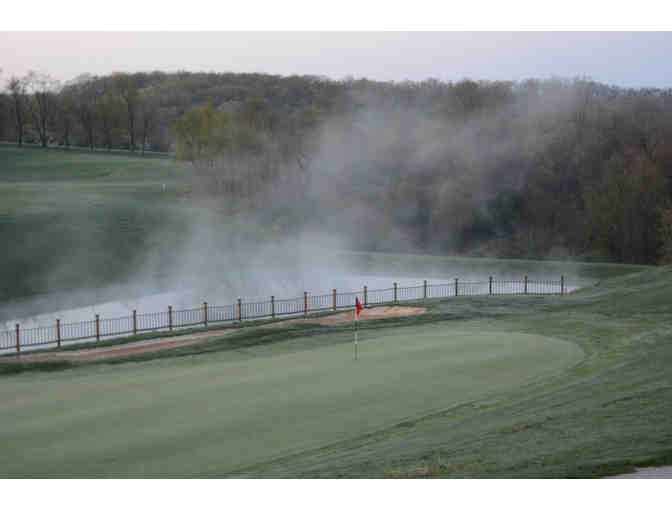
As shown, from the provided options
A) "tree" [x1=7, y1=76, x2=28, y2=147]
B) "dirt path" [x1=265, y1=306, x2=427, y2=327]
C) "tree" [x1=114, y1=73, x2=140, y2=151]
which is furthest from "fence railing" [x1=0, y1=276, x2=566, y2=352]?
"tree" [x1=114, y1=73, x2=140, y2=151]

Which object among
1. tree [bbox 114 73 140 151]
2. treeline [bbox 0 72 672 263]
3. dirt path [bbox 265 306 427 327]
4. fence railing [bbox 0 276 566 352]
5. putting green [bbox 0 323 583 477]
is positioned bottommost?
fence railing [bbox 0 276 566 352]

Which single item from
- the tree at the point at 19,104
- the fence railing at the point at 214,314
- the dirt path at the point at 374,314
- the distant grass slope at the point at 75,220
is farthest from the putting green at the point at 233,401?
the tree at the point at 19,104

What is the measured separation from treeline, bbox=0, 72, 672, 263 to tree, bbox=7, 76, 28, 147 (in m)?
0.19

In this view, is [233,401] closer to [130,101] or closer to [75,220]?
[75,220]

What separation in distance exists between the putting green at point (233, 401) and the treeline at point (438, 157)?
4127 cm

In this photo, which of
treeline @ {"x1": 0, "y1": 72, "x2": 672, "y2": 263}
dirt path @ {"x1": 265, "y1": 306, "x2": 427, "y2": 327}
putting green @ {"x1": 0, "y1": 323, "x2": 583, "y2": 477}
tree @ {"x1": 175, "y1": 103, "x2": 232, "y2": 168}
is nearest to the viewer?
putting green @ {"x1": 0, "y1": 323, "x2": 583, "y2": 477}

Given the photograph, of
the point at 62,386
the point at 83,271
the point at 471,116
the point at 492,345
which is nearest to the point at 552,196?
the point at 471,116

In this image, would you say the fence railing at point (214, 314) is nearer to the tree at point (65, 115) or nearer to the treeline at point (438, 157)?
the treeline at point (438, 157)

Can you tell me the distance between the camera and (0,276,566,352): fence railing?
1022 inches

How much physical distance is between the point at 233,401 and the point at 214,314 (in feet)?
64.7

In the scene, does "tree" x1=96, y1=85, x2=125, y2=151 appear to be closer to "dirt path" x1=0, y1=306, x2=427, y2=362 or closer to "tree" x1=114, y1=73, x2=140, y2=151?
"tree" x1=114, y1=73, x2=140, y2=151

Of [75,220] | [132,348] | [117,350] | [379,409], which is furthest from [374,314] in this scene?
[75,220]

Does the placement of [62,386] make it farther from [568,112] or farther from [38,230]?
[568,112]

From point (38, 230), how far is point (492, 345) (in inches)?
1390
